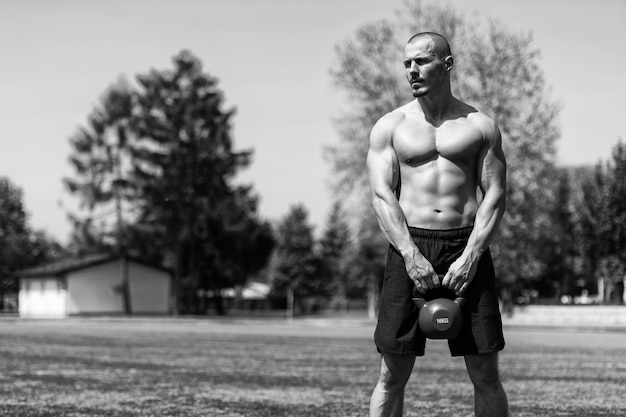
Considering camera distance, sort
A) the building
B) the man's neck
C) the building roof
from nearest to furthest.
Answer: the man's neck < the building roof < the building

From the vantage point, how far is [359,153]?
1567 inches

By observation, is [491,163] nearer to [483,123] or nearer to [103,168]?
[483,123]

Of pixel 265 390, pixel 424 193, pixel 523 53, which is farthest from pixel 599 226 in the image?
pixel 424 193

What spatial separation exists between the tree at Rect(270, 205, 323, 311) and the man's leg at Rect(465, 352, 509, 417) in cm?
8605

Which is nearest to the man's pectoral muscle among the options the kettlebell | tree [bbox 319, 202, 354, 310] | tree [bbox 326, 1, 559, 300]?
the kettlebell

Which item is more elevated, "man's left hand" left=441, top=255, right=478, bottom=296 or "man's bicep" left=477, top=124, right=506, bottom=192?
"man's bicep" left=477, top=124, right=506, bottom=192

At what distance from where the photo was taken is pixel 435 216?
15.8 feet

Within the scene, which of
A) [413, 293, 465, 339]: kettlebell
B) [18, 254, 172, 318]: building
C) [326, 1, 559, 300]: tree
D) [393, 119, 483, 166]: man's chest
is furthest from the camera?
[18, 254, 172, 318]: building

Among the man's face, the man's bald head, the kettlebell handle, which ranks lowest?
the kettlebell handle

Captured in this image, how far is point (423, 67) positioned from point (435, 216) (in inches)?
30.3

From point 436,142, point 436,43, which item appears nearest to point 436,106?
point 436,142

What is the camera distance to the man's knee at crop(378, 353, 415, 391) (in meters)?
4.76

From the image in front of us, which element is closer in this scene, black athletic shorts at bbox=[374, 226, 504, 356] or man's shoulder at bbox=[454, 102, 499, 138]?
black athletic shorts at bbox=[374, 226, 504, 356]

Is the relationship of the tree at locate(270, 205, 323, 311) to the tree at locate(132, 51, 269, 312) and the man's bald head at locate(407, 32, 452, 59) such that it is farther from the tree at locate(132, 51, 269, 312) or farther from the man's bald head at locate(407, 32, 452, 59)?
the man's bald head at locate(407, 32, 452, 59)
